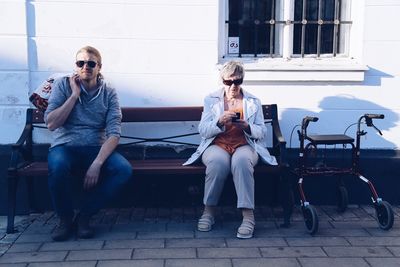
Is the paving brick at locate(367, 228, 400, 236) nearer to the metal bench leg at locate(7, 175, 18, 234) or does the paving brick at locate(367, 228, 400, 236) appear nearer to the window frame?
the window frame

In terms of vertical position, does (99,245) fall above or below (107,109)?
below

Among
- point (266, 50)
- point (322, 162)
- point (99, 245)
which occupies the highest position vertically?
point (266, 50)

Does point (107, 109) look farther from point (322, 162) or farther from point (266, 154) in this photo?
point (322, 162)

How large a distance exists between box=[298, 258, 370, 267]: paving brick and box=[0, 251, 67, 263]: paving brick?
183 cm

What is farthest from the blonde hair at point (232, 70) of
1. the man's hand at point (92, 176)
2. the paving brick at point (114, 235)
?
the paving brick at point (114, 235)

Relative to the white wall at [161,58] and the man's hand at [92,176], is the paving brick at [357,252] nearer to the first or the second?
the white wall at [161,58]

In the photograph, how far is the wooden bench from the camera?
15.7 feet

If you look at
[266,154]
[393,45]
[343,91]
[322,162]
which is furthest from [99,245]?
[393,45]

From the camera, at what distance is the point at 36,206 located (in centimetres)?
537

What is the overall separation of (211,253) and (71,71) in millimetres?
2275

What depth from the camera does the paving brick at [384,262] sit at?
13.5 feet

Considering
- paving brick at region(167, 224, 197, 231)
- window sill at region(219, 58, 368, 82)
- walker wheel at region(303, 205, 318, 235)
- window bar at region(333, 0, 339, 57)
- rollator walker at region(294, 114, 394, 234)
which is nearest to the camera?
walker wheel at region(303, 205, 318, 235)

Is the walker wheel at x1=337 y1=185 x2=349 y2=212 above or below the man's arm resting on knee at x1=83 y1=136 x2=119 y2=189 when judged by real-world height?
below

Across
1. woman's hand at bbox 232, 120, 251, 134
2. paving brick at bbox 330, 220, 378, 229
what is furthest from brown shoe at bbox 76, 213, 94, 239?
paving brick at bbox 330, 220, 378, 229
